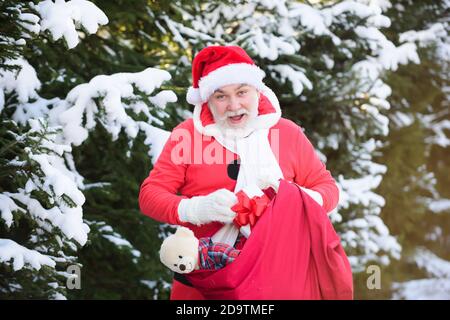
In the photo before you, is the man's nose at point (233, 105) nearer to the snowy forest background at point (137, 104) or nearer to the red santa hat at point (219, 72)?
the red santa hat at point (219, 72)

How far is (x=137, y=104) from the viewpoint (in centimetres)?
485

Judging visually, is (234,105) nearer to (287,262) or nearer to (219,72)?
(219,72)

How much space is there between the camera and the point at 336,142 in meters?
7.45

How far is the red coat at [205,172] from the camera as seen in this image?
140 inches

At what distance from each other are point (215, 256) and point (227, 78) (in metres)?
0.85

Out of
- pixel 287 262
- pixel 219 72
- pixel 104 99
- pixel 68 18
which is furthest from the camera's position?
pixel 104 99

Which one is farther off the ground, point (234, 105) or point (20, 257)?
point (234, 105)

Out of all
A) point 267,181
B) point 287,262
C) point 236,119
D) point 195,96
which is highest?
point 195,96

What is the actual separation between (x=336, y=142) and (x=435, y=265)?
200 inches

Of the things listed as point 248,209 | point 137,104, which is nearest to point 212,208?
point 248,209

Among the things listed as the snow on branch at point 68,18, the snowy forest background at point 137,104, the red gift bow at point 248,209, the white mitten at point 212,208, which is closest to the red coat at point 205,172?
the white mitten at point 212,208

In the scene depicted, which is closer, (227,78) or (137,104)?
(227,78)

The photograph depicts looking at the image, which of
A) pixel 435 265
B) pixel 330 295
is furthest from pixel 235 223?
pixel 435 265

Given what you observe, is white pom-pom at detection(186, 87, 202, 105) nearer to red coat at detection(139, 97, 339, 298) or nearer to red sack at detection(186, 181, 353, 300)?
red coat at detection(139, 97, 339, 298)
